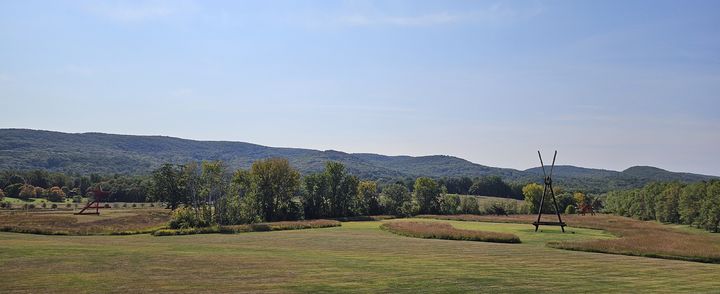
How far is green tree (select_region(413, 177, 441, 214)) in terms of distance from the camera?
12594 cm

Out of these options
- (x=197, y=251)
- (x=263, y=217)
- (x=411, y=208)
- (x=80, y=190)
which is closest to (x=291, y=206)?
(x=263, y=217)

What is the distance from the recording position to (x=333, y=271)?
29484mm

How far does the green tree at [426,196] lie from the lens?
126 metres

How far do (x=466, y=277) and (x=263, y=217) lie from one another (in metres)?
71.2

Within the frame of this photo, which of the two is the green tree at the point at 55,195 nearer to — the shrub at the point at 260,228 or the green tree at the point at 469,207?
the shrub at the point at 260,228

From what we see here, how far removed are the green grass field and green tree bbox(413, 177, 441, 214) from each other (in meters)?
82.7

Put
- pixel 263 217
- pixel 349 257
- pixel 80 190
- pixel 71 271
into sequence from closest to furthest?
pixel 71 271
pixel 349 257
pixel 263 217
pixel 80 190

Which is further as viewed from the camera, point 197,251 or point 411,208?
point 411,208

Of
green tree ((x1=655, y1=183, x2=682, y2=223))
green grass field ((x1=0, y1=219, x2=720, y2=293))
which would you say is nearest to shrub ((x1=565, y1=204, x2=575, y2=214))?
Result: green tree ((x1=655, y1=183, x2=682, y2=223))

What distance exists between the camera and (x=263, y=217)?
95.1 meters

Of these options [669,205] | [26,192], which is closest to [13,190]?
[26,192]

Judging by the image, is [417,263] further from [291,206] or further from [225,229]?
[291,206]

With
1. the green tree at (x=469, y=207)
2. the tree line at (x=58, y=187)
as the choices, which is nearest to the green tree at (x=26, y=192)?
the tree line at (x=58, y=187)

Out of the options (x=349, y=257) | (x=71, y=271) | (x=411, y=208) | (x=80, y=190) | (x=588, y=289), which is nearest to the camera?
(x=588, y=289)
